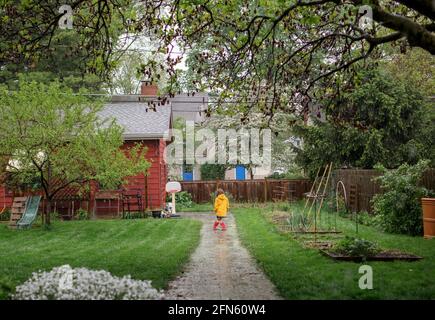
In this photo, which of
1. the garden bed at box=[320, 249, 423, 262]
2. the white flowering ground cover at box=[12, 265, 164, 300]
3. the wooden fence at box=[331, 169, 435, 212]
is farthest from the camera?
the wooden fence at box=[331, 169, 435, 212]

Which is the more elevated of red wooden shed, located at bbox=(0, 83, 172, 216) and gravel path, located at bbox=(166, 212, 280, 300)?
red wooden shed, located at bbox=(0, 83, 172, 216)

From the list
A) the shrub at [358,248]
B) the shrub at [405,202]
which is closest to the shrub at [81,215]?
the shrub at [405,202]

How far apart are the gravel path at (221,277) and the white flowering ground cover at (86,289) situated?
104 centimetres

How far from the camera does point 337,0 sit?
24.0 ft

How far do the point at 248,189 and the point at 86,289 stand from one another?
2068cm

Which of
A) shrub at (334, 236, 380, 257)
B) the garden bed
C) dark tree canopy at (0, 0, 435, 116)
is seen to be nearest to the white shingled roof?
dark tree canopy at (0, 0, 435, 116)

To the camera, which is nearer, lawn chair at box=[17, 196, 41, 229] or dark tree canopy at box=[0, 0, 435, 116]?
dark tree canopy at box=[0, 0, 435, 116]

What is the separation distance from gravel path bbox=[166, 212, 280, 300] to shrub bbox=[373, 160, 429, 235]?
4295mm

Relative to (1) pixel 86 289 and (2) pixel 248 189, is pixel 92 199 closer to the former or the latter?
(2) pixel 248 189

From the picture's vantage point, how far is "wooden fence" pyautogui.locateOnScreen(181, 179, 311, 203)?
2548 cm

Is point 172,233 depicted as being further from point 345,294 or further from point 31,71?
point 31,71

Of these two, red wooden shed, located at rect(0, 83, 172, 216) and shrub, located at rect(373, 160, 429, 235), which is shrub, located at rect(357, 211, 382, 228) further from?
red wooden shed, located at rect(0, 83, 172, 216)

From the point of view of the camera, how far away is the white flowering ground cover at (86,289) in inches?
203

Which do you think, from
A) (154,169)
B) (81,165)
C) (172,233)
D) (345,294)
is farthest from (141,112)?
(345,294)
